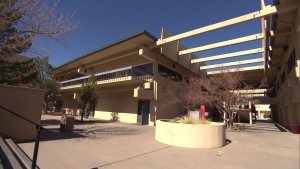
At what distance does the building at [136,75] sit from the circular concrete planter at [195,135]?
348 inches

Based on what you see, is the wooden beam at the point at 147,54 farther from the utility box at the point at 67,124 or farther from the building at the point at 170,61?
the utility box at the point at 67,124

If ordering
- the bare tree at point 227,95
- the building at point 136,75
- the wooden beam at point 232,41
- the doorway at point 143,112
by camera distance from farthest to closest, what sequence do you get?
the doorway at point 143,112
the building at point 136,75
the bare tree at point 227,95
the wooden beam at point 232,41

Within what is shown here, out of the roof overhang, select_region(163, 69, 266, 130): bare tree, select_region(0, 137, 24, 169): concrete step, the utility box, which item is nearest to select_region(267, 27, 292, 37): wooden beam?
select_region(163, 69, 266, 130): bare tree

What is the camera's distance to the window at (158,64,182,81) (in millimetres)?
21125

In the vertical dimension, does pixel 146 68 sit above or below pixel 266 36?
below

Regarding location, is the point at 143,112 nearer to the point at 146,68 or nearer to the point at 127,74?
the point at 127,74

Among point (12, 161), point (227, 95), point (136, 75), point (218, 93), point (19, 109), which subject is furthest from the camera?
point (136, 75)

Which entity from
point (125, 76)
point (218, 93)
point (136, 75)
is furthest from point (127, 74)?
point (218, 93)

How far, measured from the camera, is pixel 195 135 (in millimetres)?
8781

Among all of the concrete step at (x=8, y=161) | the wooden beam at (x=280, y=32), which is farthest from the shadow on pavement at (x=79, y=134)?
the wooden beam at (x=280, y=32)

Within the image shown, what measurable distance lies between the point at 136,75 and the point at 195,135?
37.7 feet

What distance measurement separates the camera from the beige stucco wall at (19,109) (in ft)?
25.7

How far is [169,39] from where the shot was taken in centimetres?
1775

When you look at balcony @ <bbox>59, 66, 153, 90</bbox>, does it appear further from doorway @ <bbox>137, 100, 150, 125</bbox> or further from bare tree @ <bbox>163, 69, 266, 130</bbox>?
bare tree @ <bbox>163, 69, 266, 130</bbox>
